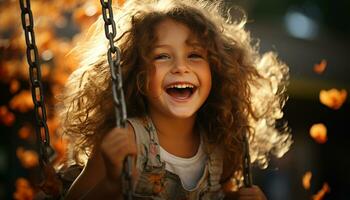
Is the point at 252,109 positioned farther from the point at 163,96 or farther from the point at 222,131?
the point at 163,96

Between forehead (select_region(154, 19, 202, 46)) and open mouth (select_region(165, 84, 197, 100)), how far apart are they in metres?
0.19

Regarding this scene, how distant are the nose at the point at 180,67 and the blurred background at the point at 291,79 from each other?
2534mm

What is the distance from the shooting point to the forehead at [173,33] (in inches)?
121

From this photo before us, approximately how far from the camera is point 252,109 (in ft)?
11.7

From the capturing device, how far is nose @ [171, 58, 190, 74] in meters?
2.99

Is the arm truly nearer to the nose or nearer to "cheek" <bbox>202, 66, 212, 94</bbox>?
the nose

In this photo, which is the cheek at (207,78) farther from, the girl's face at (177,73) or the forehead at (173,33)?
the forehead at (173,33)

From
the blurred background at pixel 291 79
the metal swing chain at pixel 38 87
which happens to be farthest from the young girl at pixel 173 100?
the blurred background at pixel 291 79

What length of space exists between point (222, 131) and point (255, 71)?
35 cm

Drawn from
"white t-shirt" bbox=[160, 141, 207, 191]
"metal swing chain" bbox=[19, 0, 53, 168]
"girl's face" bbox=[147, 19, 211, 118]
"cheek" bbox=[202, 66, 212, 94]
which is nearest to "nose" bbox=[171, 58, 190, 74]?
"girl's face" bbox=[147, 19, 211, 118]

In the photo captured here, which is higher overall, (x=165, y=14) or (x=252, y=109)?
(x=165, y=14)

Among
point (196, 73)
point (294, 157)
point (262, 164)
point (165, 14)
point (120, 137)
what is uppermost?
point (165, 14)

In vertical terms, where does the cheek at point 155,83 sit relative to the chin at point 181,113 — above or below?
above

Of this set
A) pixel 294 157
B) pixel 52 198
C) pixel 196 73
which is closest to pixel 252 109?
pixel 196 73
